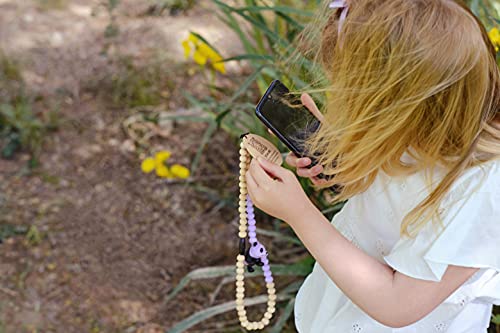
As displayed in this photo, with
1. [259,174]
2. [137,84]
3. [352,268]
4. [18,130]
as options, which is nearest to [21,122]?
[18,130]

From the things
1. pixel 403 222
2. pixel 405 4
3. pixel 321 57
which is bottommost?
pixel 403 222

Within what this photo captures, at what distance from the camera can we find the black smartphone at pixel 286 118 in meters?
1.06

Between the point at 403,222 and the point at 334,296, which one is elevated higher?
the point at 403,222

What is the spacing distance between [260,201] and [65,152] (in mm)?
1503

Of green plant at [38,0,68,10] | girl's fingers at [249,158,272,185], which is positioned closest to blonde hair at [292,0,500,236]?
girl's fingers at [249,158,272,185]

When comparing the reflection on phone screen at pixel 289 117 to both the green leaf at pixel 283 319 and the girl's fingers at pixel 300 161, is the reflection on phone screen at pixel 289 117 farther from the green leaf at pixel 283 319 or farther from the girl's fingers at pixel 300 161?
the green leaf at pixel 283 319

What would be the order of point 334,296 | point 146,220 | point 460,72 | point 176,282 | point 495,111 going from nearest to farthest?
1. point 460,72
2. point 495,111
3. point 334,296
4. point 176,282
5. point 146,220

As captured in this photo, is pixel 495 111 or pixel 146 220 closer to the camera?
pixel 495 111

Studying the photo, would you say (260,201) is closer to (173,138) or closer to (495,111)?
(495,111)

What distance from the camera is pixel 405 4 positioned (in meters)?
0.86

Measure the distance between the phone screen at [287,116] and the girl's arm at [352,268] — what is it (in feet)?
0.22

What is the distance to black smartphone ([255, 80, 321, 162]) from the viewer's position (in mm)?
1061

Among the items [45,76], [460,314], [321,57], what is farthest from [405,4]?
[45,76]

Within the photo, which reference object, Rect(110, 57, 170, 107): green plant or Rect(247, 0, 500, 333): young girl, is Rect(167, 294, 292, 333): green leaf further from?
Rect(110, 57, 170, 107): green plant
